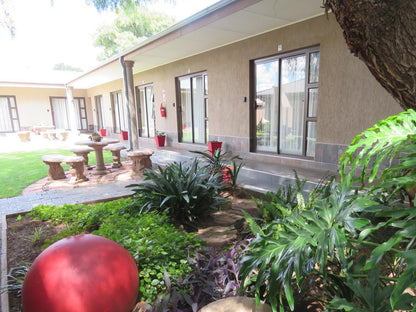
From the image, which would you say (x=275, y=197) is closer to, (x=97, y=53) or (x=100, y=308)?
(x=100, y=308)

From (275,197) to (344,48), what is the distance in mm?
3639

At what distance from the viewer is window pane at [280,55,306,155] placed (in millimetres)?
5848

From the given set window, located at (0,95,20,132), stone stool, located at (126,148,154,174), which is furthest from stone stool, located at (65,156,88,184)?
window, located at (0,95,20,132)

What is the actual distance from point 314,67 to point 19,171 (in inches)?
336

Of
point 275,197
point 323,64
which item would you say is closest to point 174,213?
point 275,197

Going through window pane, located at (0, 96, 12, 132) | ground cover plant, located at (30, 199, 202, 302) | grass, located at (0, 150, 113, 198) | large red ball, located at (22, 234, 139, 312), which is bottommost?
grass, located at (0, 150, 113, 198)

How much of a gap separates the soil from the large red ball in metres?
0.72

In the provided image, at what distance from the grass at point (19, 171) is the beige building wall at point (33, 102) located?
28.9ft

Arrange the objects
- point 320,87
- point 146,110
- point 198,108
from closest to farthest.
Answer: point 320,87, point 198,108, point 146,110

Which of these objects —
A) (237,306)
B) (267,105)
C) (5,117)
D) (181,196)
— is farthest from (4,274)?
(5,117)

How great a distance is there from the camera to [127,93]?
26.5 feet

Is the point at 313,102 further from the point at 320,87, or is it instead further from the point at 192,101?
the point at 192,101

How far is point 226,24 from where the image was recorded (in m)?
5.56

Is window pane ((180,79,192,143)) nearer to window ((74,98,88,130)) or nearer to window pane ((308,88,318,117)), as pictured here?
window pane ((308,88,318,117))
